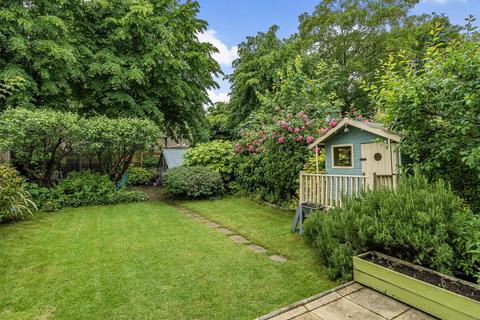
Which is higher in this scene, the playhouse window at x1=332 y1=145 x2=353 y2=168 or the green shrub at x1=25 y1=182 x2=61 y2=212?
the playhouse window at x1=332 y1=145 x2=353 y2=168

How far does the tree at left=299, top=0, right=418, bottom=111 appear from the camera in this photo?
13.5m

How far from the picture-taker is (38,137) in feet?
23.9

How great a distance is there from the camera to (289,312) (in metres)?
2.26

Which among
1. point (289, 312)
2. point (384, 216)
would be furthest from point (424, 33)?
point (289, 312)

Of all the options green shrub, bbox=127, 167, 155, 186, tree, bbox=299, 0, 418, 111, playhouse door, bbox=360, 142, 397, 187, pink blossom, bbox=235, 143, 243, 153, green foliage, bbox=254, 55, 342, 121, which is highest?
tree, bbox=299, 0, 418, 111

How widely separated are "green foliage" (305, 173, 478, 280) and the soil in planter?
0.31 ft

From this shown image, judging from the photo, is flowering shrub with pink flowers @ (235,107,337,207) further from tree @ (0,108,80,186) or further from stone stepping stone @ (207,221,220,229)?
tree @ (0,108,80,186)

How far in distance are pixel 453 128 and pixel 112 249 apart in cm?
528

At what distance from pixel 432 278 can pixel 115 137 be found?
28.1 feet

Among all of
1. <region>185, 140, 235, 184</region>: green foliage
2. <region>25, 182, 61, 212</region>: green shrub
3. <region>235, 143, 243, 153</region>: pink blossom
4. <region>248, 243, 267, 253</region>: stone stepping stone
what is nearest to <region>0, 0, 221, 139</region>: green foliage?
<region>185, 140, 235, 184</region>: green foliage

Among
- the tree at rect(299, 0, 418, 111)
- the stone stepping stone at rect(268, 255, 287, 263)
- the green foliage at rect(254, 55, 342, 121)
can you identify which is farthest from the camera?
the tree at rect(299, 0, 418, 111)

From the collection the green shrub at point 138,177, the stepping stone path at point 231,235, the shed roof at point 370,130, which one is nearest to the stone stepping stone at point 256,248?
the stepping stone path at point 231,235

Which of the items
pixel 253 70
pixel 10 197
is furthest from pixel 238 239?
pixel 253 70

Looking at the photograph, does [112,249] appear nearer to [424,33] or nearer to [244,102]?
[244,102]
